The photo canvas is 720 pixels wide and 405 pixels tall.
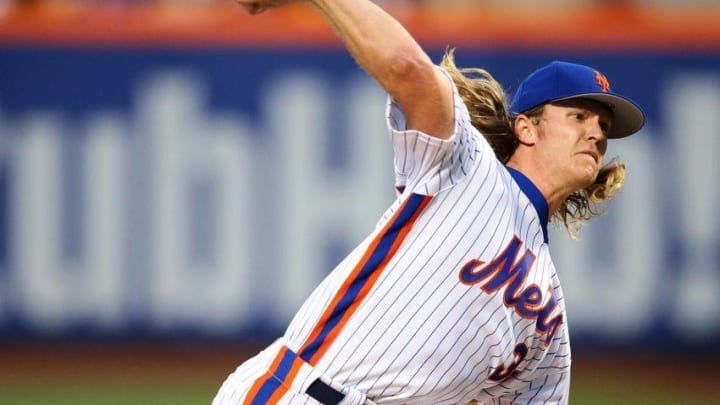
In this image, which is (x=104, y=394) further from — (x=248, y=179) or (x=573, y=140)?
(x=573, y=140)

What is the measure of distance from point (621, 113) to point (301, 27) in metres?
4.13

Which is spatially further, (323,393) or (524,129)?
(524,129)

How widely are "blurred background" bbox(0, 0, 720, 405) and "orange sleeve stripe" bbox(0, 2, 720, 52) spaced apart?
0.01 metres

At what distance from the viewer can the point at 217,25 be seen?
722 centimetres

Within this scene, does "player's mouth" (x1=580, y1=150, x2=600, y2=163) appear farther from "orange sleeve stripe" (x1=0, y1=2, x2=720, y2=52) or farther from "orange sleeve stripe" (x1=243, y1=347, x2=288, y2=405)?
"orange sleeve stripe" (x1=0, y1=2, x2=720, y2=52)

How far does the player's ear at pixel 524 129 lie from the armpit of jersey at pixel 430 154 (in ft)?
1.53

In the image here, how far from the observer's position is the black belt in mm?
2816

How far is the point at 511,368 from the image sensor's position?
3.09m

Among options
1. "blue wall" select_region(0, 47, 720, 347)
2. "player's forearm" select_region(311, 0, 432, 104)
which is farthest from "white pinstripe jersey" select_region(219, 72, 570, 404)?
"blue wall" select_region(0, 47, 720, 347)

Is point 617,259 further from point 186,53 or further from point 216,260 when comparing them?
point 186,53

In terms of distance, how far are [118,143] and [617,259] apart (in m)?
3.24

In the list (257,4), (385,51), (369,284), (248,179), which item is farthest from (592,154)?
(248,179)

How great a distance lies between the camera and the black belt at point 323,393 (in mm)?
2816

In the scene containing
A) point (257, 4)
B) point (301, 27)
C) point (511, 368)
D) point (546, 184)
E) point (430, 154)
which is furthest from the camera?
point (301, 27)
